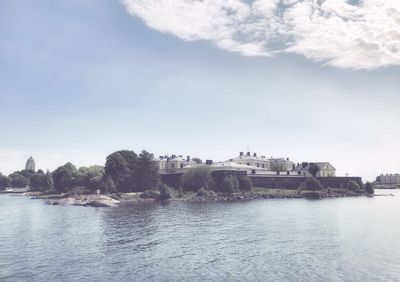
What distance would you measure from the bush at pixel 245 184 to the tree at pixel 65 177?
216 feet

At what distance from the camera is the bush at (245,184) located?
13000cm

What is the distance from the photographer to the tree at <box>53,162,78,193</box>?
496ft

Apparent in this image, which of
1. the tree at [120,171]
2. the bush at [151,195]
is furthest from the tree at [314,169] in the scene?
the tree at [120,171]

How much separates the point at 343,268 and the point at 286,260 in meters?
4.78

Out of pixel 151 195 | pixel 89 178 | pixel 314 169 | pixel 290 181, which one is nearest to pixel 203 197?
pixel 151 195

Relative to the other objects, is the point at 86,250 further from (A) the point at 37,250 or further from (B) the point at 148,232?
(B) the point at 148,232

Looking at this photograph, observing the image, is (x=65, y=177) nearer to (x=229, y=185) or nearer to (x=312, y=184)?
Answer: (x=229, y=185)

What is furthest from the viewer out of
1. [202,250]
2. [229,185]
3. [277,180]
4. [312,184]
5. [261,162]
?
[261,162]

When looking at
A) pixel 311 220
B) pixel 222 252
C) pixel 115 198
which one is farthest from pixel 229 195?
pixel 222 252

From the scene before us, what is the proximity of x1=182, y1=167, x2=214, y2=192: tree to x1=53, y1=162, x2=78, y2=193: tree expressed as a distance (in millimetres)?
50089

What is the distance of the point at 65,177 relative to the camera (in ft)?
498

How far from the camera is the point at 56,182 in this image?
15788cm

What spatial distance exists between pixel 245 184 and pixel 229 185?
1020 cm

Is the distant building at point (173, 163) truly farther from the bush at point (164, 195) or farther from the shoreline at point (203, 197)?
the bush at point (164, 195)
